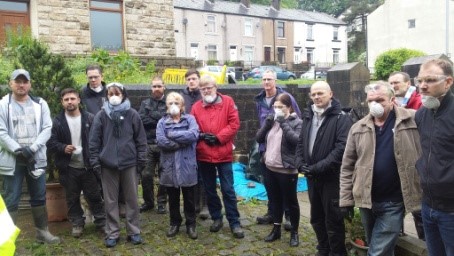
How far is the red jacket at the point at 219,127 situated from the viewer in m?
5.19

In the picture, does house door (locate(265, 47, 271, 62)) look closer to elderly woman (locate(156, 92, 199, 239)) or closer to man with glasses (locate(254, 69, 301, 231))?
man with glasses (locate(254, 69, 301, 231))

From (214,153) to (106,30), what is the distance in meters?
11.2

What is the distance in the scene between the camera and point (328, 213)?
4.19 m

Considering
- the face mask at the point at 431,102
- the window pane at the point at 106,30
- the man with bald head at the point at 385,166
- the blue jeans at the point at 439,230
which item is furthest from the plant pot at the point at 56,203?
the window pane at the point at 106,30

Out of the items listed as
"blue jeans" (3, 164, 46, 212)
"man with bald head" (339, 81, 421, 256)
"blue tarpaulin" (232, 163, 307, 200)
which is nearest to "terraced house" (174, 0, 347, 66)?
"blue tarpaulin" (232, 163, 307, 200)

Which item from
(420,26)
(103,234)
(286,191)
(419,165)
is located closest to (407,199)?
(419,165)

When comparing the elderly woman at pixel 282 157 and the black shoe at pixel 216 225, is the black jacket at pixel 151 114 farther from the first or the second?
the elderly woman at pixel 282 157

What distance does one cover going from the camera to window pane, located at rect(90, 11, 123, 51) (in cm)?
1476

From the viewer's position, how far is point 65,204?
578 cm

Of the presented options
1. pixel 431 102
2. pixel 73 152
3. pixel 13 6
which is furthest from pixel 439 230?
pixel 13 6

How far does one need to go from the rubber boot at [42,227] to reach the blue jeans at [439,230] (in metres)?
3.96

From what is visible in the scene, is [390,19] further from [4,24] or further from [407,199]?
[407,199]

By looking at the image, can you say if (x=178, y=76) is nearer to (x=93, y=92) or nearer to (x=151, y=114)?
(x=151, y=114)

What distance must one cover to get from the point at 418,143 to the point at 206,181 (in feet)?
8.86
